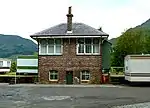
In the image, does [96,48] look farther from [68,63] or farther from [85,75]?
[68,63]

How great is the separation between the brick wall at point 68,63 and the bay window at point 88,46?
0.56 meters

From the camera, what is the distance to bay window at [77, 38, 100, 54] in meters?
48.4

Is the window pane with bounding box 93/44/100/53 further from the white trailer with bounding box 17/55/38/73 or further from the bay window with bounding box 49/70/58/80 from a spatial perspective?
the white trailer with bounding box 17/55/38/73

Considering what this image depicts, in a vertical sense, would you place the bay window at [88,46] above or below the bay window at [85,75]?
above

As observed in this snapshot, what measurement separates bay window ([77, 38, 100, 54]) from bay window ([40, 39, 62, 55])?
8.20 feet

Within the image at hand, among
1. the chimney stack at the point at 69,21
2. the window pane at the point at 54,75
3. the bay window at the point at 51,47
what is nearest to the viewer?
the window pane at the point at 54,75

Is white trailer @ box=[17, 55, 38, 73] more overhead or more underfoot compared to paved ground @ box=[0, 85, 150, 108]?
more overhead

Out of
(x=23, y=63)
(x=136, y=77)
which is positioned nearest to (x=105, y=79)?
(x=136, y=77)

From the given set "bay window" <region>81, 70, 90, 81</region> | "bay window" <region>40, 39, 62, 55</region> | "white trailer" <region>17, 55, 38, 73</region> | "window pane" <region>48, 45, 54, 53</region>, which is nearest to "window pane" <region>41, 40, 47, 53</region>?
"bay window" <region>40, 39, 62, 55</region>

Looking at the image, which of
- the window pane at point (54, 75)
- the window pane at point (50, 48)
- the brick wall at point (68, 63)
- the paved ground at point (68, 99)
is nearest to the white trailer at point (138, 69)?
the brick wall at point (68, 63)

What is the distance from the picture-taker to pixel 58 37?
159ft

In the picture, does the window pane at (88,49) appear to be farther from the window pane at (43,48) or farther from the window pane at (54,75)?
the window pane at (43,48)

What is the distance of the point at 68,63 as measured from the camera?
48.5 meters

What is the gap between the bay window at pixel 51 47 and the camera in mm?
48906
